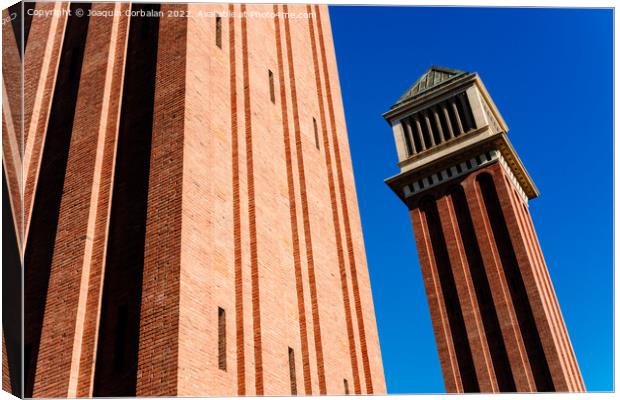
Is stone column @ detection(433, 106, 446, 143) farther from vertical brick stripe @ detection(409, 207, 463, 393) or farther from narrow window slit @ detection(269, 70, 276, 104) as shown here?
narrow window slit @ detection(269, 70, 276, 104)

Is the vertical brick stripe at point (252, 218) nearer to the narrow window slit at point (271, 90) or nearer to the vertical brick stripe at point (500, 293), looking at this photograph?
the narrow window slit at point (271, 90)

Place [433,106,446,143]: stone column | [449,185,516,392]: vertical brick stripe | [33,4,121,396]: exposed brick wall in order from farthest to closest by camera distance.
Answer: [433,106,446,143]: stone column, [449,185,516,392]: vertical brick stripe, [33,4,121,396]: exposed brick wall

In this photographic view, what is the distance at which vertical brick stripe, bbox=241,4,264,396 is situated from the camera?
32.4 feet

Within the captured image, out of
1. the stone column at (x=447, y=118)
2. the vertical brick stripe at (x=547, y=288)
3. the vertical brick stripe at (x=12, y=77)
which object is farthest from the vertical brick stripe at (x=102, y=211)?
the stone column at (x=447, y=118)

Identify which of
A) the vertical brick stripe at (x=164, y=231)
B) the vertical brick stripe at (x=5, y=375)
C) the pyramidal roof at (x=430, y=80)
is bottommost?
the vertical brick stripe at (x=5, y=375)

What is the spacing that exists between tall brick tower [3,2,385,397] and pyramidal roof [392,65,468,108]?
2715cm

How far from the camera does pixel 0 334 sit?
28.3ft

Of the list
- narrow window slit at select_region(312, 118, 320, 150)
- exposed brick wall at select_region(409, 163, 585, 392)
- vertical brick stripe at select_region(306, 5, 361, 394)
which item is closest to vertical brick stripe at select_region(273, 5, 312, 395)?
narrow window slit at select_region(312, 118, 320, 150)

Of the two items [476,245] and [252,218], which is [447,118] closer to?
[476,245]

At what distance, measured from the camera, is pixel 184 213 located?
966 cm

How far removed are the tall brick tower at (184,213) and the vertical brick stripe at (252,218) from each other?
0.09 ft

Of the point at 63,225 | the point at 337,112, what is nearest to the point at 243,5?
the point at 337,112

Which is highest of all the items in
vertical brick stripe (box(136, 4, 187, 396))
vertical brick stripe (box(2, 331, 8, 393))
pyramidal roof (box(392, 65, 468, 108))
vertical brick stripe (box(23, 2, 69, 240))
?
pyramidal roof (box(392, 65, 468, 108))

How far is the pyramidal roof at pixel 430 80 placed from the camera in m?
42.2
